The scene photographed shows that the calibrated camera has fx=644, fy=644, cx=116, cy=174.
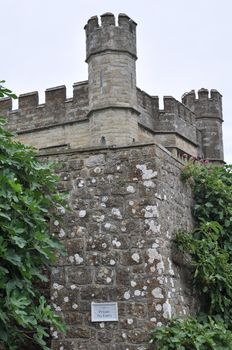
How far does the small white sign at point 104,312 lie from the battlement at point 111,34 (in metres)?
18.8

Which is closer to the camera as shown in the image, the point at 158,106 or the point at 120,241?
the point at 120,241

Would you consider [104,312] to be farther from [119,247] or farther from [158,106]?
[158,106]

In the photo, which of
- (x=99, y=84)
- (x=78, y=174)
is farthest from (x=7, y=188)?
(x=99, y=84)

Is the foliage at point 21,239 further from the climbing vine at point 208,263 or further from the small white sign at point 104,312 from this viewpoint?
the climbing vine at point 208,263

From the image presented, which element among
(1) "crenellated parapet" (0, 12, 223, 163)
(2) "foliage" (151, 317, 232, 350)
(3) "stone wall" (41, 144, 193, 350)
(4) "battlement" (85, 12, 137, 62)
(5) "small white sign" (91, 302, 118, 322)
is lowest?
(2) "foliage" (151, 317, 232, 350)

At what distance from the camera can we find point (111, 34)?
24297mm

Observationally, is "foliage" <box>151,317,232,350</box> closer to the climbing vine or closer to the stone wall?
the climbing vine

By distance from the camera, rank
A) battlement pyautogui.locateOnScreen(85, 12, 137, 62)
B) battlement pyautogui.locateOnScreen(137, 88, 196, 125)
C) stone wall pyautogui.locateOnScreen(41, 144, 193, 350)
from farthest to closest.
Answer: battlement pyautogui.locateOnScreen(137, 88, 196, 125) < battlement pyautogui.locateOnScreen(85, 12, 137, 62) < stone wall pyautogui.locateOnScreen(41, 144, 193, 350)

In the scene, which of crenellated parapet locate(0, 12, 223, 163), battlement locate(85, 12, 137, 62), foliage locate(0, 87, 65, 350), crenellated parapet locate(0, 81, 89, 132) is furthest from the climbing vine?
crenellated parapet locate(0, 81, 89, 132)

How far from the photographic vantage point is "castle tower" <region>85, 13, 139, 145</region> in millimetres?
24172

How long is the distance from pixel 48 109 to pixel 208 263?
66.1ft

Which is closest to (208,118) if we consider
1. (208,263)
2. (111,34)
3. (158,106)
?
(158,106)

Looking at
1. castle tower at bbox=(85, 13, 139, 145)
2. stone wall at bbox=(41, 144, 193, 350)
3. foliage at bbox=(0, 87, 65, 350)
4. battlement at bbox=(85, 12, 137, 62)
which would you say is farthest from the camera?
battlement at bbox=(85, 12, 137, 62)

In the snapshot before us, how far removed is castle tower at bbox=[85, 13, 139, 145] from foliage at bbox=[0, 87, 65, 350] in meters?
17.7
